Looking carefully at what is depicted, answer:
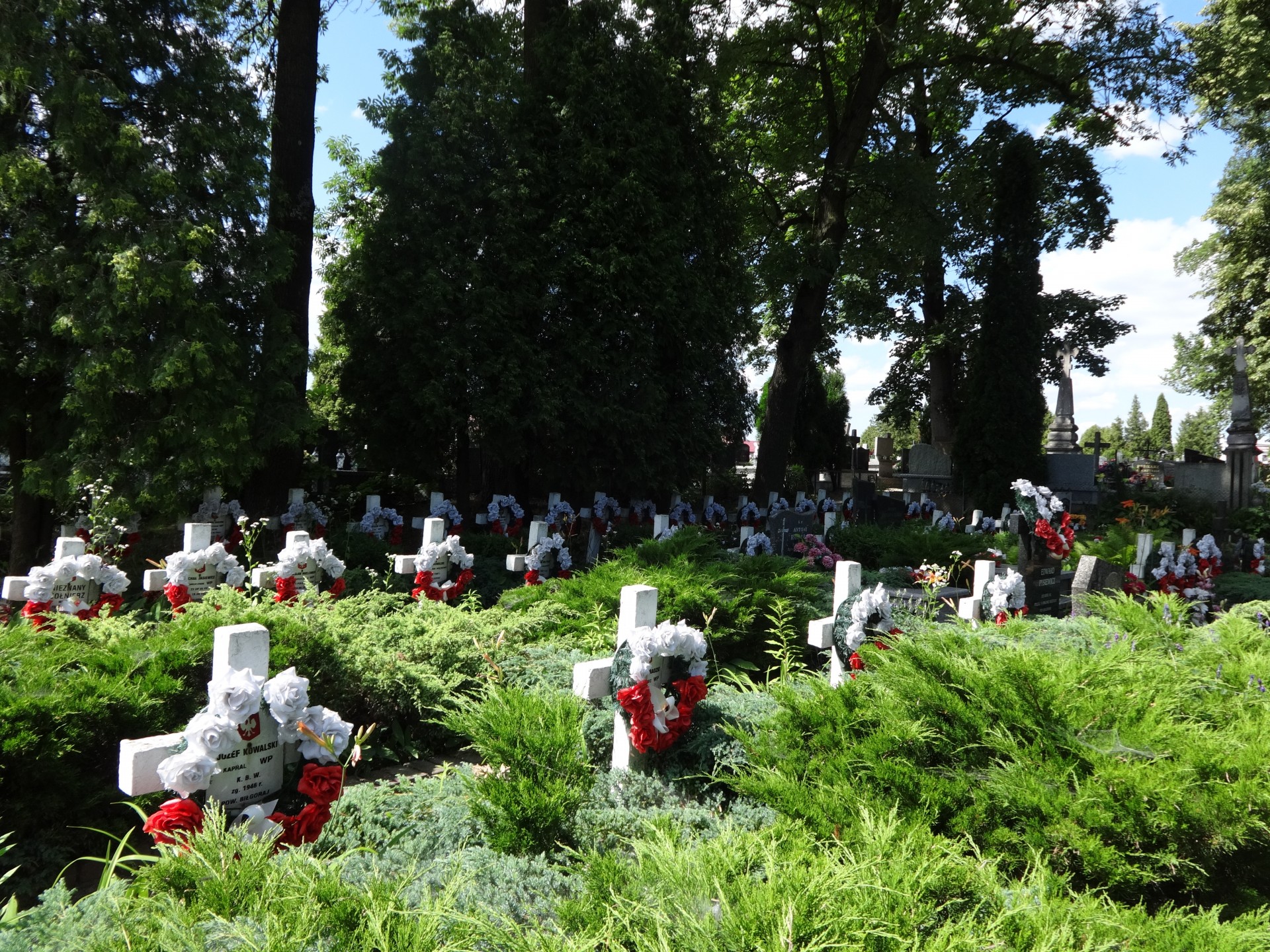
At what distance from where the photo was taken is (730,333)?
44.3ft

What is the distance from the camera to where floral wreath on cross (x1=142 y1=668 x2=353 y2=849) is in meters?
2.73

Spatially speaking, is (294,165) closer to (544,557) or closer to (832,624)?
(544,557)

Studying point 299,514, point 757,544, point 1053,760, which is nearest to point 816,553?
point 757,544

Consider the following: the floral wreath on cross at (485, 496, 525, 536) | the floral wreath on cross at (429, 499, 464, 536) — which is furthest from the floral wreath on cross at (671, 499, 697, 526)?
the floral wreath on cross at (429, 499, 464, 536)

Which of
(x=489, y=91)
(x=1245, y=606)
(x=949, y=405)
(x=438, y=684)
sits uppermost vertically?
(x=489, y=91)

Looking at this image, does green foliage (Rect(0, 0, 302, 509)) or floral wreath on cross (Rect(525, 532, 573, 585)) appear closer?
green foliage (Rect(0, 0, 302, 509))

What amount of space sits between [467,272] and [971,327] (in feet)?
46.7

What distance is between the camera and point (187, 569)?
573cm

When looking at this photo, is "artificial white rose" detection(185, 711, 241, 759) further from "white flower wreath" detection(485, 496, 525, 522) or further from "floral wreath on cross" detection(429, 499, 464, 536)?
"white flower wreath" detection(485, 496, 525, 522)

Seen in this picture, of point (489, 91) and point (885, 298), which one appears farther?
point (885, 298)

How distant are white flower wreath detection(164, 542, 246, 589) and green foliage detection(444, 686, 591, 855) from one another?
133 inches

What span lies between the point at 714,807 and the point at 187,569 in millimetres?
4156

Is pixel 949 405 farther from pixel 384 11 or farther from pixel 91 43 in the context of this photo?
pixel 91 43

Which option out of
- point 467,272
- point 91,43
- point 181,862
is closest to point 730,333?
point 467,272
